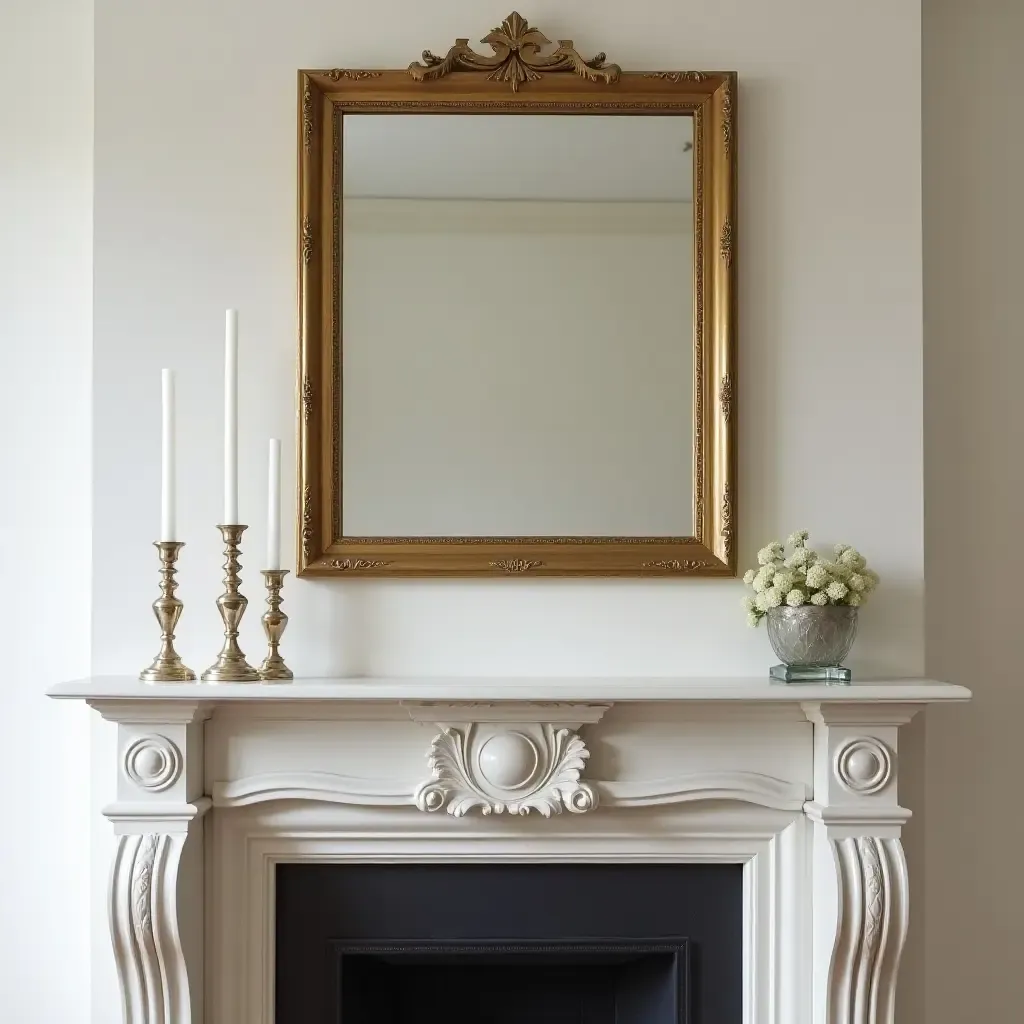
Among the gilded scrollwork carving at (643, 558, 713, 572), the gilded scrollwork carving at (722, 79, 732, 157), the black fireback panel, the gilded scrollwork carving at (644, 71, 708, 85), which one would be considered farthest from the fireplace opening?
the gilded scrollwork carving at (644, 71, 708, 85)

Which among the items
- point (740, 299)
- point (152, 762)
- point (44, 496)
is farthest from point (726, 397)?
point (44, 496)

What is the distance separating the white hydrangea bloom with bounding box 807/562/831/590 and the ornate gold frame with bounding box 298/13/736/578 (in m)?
0.18

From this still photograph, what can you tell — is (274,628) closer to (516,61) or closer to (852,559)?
(852,559)

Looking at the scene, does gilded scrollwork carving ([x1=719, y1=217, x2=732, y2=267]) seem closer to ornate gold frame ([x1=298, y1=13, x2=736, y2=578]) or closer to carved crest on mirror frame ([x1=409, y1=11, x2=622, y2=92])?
ornate gold frame ([x1=298, y1=13, x2=736, y2=578])

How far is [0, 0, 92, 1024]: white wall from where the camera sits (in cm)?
212

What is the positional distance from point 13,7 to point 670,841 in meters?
2.04

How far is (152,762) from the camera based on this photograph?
181 centimetres

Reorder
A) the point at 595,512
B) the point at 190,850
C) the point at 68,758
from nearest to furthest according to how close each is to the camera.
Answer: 1. the point at 190,850
2. the point at 595,512
3. the point at 68,758

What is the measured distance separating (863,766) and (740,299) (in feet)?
2.79

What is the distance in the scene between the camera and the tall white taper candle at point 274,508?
1854 millimetres

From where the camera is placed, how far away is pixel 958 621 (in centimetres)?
215

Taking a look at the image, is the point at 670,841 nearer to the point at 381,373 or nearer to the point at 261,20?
the point at 381,373

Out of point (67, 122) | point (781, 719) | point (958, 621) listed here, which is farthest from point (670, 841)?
point (67, 122)

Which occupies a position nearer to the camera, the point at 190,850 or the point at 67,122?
the point at 190,850
